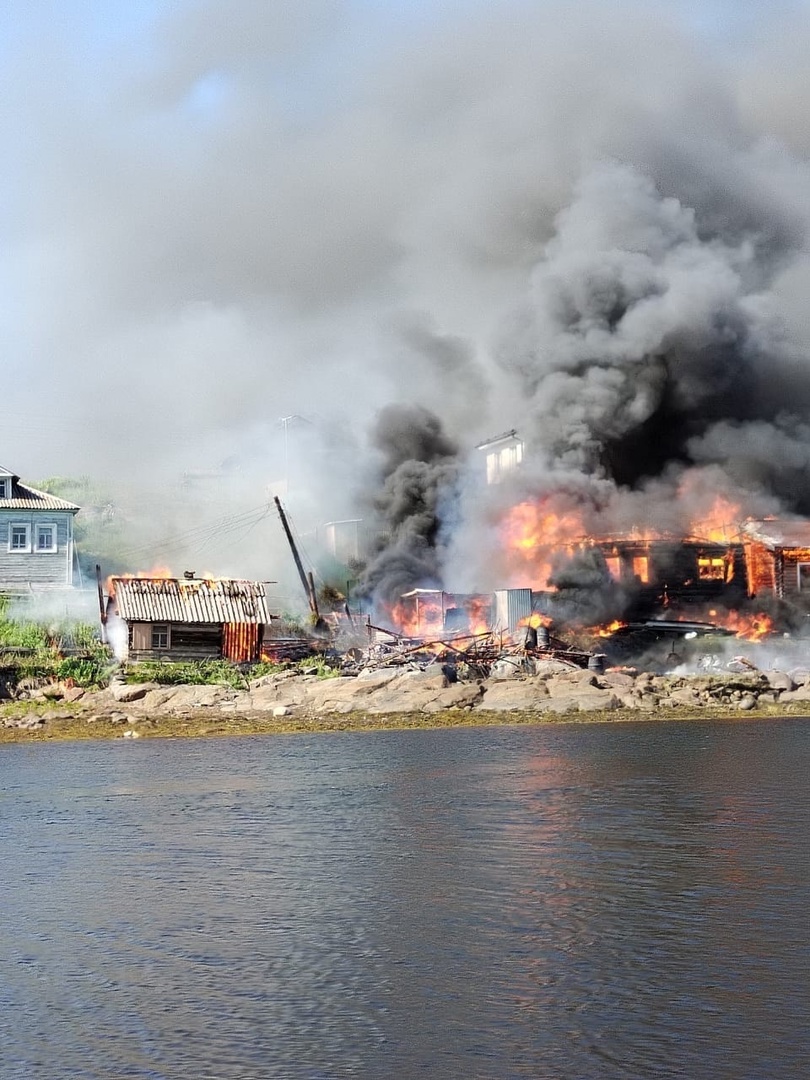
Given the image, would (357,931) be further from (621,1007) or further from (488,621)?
(488,621)

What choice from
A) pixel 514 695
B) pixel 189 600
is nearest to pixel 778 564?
pixel 514 695

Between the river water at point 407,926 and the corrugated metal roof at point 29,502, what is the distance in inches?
1732

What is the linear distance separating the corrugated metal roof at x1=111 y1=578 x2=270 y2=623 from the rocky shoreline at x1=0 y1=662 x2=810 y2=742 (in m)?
5.58

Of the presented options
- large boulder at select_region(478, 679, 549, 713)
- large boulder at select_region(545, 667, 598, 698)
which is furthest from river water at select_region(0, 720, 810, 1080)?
large boulder at select_region(545, 667, 598, 698)

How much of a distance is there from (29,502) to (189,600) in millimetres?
17006

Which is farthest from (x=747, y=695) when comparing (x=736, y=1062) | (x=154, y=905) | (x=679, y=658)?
(x=736, y=1062)

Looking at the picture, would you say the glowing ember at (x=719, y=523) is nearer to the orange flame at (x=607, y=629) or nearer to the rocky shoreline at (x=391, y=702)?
the orange flame at (x=607, y=629)

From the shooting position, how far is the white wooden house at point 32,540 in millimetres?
76312

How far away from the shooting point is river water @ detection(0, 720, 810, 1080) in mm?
12734

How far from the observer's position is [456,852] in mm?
23672

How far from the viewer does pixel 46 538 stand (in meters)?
77.4

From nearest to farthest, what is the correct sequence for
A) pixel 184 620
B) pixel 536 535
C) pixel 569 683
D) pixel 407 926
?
1. pixel 407 926
2. pixel 569 683
3. pixel 184 620
4. pixel 536 535

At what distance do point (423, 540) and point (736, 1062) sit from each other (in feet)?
224

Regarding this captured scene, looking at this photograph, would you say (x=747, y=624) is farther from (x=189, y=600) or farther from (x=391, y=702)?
(x=189, y=600)
